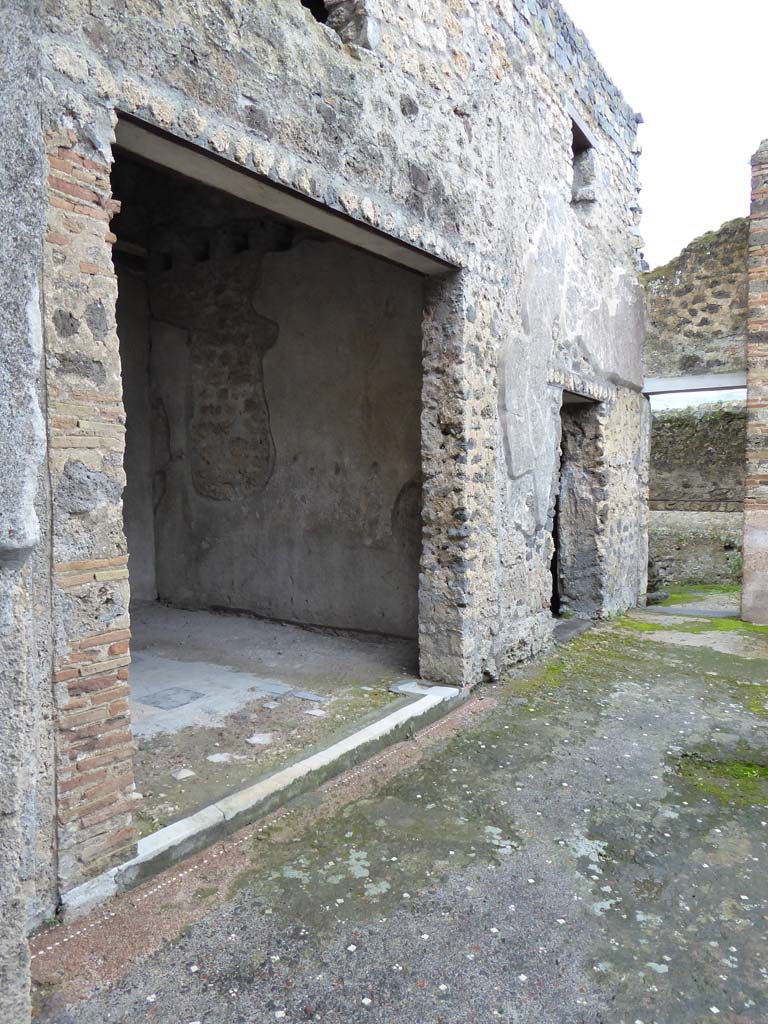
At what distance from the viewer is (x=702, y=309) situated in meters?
9.05

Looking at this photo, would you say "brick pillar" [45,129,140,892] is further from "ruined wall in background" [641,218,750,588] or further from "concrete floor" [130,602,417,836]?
"ruined wall in background" [641,218,750,588]

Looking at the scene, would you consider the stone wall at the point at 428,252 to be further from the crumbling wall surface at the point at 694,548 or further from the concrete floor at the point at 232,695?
the crumbling wall surface at the point at 694,548

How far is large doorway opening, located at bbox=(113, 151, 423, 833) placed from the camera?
5500 mm

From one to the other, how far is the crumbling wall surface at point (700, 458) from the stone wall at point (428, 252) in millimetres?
6591

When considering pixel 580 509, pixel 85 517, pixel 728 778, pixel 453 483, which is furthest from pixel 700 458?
pixel 85 517

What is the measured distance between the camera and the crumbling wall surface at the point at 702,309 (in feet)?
29.3

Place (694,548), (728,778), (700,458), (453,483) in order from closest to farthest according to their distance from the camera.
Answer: (728,778)
(453,483)
(694,548)
(700,458)

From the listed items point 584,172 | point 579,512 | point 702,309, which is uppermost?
point 584,172

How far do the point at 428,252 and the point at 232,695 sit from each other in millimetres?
2898

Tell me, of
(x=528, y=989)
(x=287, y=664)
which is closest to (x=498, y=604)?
(x=287, y=664)

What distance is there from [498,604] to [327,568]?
1.66 metres

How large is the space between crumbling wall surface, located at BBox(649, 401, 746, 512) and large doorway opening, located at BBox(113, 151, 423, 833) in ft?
33.2

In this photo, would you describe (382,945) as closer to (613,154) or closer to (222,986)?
(222,986)

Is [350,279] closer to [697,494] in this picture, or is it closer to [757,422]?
[757,422]
